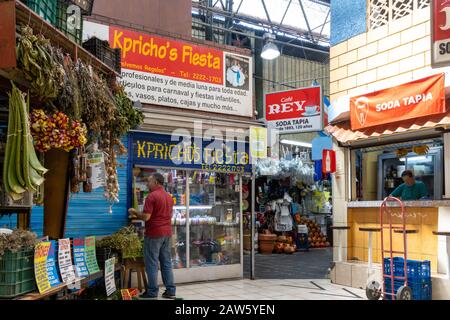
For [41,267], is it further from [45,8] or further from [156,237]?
[156,237]

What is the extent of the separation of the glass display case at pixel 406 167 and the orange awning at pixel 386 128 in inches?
59.2

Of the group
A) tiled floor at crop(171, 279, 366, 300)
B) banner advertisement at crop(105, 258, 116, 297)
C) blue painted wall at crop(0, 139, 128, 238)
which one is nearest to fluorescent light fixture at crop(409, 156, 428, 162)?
tiled floor at crop(171, 279, 366, 300)

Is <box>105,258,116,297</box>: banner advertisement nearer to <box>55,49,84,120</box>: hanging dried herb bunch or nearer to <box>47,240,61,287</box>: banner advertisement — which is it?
<box>47,240,61,287</box>: banner advertisement

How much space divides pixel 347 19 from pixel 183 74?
11.5ft

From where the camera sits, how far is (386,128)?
26.6 ft

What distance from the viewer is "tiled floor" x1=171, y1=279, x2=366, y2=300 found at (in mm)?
7625

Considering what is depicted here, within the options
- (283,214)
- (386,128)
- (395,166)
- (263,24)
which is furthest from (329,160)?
(263,24)

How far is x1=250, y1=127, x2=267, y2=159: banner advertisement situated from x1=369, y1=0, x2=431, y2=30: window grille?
9.43ft

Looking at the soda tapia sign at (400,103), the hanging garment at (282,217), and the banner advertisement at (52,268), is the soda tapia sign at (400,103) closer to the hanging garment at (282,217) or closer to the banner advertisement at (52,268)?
the banner advertisement at (52,268)

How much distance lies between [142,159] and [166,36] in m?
2.27

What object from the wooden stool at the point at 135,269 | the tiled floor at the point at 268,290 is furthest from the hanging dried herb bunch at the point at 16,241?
the tiled floor at the point at 268,290

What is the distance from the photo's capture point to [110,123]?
5191mm

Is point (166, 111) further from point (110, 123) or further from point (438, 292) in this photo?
point (438, 292)
